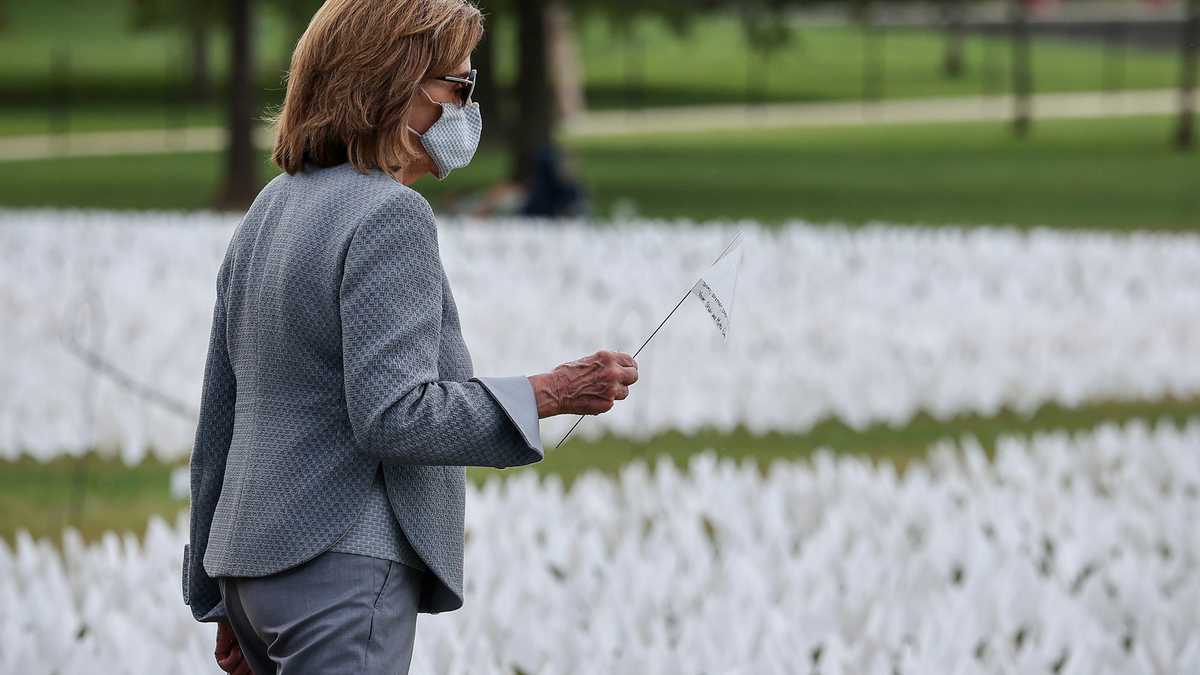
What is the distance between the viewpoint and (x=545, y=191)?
16.6 meters

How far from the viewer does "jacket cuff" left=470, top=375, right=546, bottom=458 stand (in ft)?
8.70

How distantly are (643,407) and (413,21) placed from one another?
598 cm

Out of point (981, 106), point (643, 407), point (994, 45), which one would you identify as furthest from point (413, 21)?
point (994, 45)

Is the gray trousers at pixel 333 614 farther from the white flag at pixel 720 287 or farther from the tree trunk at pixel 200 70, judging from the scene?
the tree trunk at pixel 200 70

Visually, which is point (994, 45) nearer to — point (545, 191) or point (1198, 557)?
point (545, 191)

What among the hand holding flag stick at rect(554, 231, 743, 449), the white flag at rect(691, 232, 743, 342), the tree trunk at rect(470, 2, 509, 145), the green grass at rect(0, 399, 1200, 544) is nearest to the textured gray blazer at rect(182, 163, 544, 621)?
the hand holding flag stick at rect(554, 231, 743, 449)

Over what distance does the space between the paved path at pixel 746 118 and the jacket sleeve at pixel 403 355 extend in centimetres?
3269

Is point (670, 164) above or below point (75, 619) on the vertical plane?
below

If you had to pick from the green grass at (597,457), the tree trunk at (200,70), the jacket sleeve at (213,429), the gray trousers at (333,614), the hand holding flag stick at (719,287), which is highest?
the hand holding flag stick at (719,287)

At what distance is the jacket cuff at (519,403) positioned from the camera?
2.65m

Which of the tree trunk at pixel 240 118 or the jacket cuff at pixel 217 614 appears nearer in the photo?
the jacket cuff at pixel 217 614

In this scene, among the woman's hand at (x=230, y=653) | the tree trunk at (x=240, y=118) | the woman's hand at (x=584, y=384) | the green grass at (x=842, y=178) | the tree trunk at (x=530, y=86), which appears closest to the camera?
the woman's hand at (x=584, y=384)

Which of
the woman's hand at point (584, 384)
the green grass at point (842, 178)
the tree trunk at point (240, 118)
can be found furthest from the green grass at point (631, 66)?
the woman's hand at point (584, 384)

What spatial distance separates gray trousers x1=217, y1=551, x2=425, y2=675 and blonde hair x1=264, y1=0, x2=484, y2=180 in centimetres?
61
